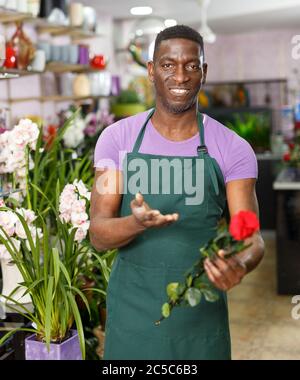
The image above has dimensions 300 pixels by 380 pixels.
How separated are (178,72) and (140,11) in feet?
18.1

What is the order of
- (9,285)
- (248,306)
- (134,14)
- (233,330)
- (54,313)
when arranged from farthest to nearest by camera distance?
(134,14)
(248,306)
(233,330)
(9,285)
(54,313)

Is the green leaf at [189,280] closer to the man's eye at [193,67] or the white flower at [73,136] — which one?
the man's eye at [193,67]

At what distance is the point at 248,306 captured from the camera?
439 centimetres

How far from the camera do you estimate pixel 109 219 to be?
135 cm

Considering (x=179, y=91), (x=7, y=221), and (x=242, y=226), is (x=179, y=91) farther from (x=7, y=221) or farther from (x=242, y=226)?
(x=7, y=221)

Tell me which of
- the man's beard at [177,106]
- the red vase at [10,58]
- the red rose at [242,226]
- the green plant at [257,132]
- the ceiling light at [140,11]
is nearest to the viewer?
the red rose at [242,226]

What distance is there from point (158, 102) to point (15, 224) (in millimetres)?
999

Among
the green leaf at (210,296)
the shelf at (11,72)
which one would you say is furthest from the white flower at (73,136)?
the green leaf at (210,296)

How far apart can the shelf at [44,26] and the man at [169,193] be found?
254cm

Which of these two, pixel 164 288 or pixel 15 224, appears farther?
pixel 15 224

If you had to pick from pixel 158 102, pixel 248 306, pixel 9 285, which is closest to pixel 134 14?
pixel 248 306

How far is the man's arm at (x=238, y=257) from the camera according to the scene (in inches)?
43.3

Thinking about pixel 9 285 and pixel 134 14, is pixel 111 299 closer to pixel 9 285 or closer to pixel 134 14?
pixel 9 285

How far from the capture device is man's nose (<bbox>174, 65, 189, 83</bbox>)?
1319mm
